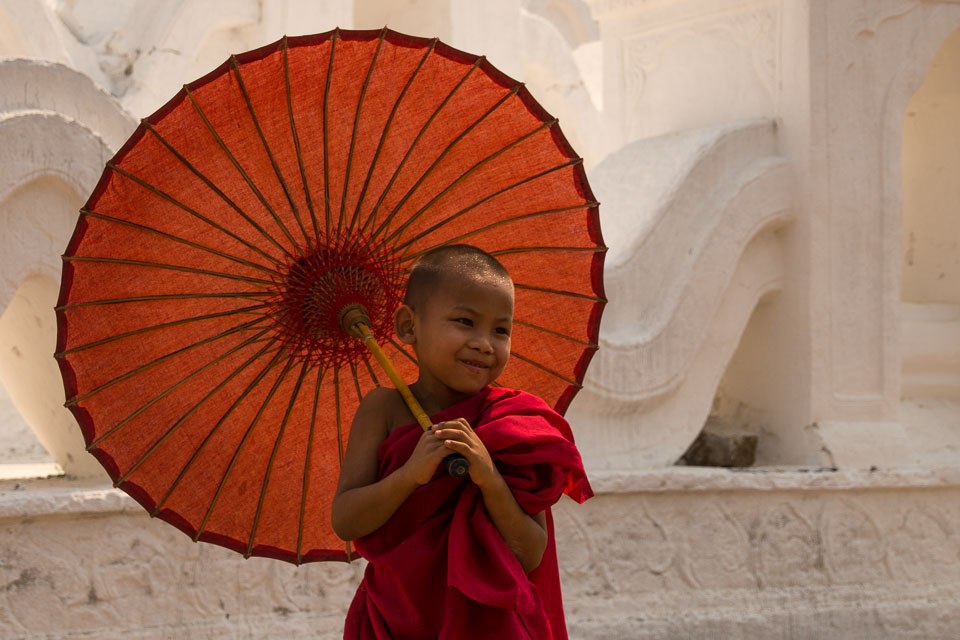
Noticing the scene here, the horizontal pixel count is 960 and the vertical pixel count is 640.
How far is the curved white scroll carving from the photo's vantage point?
14.9ft

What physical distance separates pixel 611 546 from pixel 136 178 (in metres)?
2.75

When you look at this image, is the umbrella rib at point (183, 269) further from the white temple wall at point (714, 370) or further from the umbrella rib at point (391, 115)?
the white temple wall at point (714, 370)

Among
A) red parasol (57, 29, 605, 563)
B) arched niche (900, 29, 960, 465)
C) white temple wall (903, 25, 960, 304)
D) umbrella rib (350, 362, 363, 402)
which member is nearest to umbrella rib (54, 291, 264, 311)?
red parasol (57, 29, 605, 563)

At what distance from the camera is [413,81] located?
228cm

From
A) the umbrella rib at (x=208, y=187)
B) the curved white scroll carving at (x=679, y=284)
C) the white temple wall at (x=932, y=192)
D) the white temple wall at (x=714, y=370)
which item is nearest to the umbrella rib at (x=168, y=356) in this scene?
the umbrella rib at (x=208, y=187)

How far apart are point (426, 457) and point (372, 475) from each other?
21 centimetres

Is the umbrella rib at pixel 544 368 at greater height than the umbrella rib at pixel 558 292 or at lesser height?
lesser

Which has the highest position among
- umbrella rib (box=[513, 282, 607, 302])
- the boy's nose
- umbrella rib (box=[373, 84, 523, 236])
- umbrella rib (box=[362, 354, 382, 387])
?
umbrella rib (box=[373, 84, 523, 236])

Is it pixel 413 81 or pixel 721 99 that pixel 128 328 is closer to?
pixel 413 81

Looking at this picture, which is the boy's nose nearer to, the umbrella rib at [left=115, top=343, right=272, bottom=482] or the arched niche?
the umbrella rib at [left=115, top=343, right=272, bottom=482]

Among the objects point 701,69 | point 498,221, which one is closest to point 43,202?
point 498,221

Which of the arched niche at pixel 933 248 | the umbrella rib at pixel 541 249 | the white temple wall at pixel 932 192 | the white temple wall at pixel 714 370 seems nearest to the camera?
the umbrella rib at pixel 541 249

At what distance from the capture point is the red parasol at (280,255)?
2113 mm

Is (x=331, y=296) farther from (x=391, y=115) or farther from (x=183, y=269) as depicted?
(x=391, y=115)
